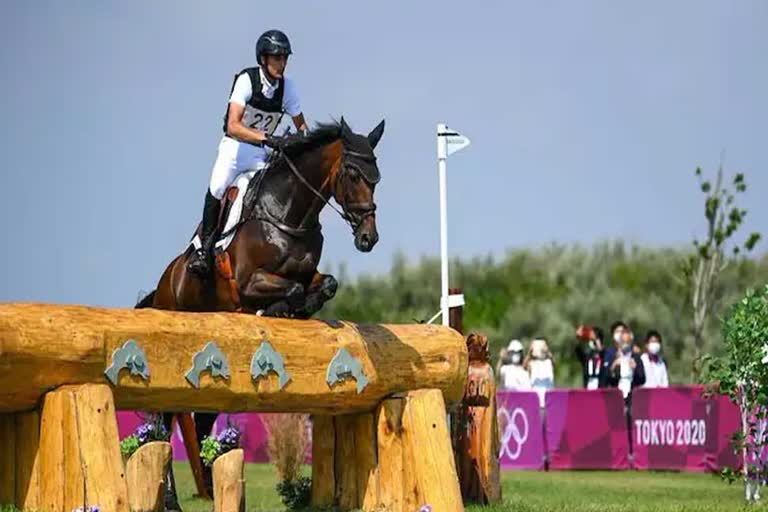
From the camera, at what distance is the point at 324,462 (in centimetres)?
1162

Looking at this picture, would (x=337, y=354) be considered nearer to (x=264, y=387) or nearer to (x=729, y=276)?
(x=264, y=387)

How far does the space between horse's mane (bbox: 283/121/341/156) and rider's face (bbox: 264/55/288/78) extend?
586 mm

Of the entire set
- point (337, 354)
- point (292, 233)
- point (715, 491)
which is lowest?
point (715, 491)

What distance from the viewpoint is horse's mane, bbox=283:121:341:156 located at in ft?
35.8

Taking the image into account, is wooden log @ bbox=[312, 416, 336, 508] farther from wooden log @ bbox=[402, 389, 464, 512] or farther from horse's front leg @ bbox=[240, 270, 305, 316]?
horse's front leg @ bbox=[240, 270, 305, 316]

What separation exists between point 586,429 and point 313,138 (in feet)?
34.3

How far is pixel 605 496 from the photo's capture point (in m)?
14.8

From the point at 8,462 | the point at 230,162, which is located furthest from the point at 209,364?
the point at 230,162

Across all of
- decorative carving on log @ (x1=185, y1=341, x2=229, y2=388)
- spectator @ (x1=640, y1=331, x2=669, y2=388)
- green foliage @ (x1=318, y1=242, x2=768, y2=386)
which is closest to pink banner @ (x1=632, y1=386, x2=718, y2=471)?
spectator @ (x1=640, y1=331, x2=669, y2=388)

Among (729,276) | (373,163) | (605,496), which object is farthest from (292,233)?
(729,276)

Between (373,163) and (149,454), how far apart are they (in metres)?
2.22

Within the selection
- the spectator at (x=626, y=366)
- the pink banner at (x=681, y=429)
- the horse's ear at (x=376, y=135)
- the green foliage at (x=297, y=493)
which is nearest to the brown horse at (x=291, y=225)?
the horse's ear at (x=376, y=135)

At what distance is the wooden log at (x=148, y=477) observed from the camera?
1056cm

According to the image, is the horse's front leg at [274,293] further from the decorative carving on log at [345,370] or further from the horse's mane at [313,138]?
the horse's mane at [313,138]
